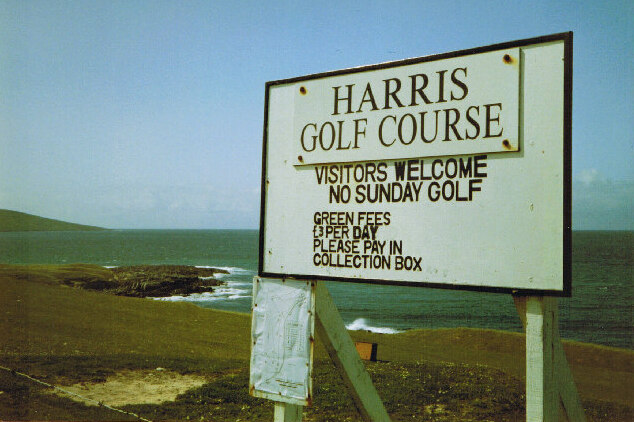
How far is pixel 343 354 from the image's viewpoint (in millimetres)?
3225

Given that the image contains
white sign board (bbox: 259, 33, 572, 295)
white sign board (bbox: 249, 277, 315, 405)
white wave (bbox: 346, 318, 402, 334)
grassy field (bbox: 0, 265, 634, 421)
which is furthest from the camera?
white wave (bbox: 346, 318, 402, 334)

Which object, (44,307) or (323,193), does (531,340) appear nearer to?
(323,193)

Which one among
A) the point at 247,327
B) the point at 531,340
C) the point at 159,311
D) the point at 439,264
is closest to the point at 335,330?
the point at 439,264

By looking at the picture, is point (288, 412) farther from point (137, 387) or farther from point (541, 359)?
point (137, 387)

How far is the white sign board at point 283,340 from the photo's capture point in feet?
10.4

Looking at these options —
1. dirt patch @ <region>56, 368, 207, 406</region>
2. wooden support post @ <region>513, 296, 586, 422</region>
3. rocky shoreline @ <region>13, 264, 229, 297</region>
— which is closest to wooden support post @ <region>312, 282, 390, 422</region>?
wooden support post @ <region>513, 296, 586, 422</region>

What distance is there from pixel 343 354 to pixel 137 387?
6963 millimetres

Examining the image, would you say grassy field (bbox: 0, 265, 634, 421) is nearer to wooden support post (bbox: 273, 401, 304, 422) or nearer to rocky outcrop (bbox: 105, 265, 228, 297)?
wooden support post (bbox: 273, 401, 304, 422)

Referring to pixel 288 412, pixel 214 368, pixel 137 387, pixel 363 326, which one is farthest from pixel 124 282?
pixel 288 412

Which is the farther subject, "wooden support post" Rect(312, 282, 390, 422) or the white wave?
the white wave

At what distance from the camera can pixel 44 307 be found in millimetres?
19156

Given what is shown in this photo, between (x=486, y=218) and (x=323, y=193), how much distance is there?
1.03 m

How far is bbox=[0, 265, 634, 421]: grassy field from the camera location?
796cm

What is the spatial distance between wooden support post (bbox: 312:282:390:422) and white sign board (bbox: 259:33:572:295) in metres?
0.22
